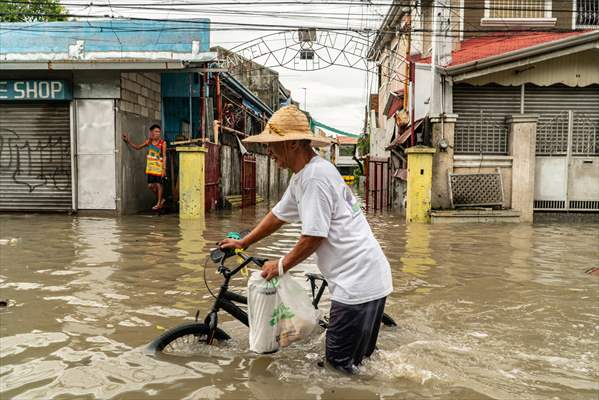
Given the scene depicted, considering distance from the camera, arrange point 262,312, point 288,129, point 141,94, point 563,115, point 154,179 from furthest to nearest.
Answer: point 141,94, point 563,115, point 154,179, point 262,312, point 288,129

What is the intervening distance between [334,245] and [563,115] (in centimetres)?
1297

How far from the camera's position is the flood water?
365cm

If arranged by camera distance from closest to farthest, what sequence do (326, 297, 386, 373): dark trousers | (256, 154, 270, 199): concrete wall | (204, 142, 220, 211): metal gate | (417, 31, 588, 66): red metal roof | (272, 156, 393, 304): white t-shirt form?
(272, 156, 393, 304): white t-shirt → (326, 297, 386, 373): dark trousers → (204, 142, 220, 211): metal gate → (417, 31, 588, 66): red metal roof → (256, 154, 270, 199): concrete wall

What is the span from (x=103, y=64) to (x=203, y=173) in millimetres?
3261

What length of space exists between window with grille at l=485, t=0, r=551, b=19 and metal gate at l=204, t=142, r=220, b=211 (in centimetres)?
889

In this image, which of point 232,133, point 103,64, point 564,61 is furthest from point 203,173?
point 564,61

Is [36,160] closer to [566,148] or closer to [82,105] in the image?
[82,105]

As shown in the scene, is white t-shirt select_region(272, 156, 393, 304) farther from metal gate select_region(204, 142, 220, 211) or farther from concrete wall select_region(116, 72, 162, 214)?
metal gate select_region(204, 142, 220, 211)

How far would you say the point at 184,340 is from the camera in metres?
3.99

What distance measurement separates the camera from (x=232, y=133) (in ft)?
66.4

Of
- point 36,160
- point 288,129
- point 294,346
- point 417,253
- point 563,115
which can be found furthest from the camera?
point 563,115

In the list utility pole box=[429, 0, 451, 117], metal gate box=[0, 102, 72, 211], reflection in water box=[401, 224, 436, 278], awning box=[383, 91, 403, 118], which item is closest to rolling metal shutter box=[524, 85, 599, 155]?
utility pole box=[429, 0, 451, 117]

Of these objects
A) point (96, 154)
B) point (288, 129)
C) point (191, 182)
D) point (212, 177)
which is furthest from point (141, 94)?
point (288, 129)

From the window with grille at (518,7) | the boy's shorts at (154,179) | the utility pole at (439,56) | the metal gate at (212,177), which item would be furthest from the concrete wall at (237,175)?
the window with grille at (518,7)
